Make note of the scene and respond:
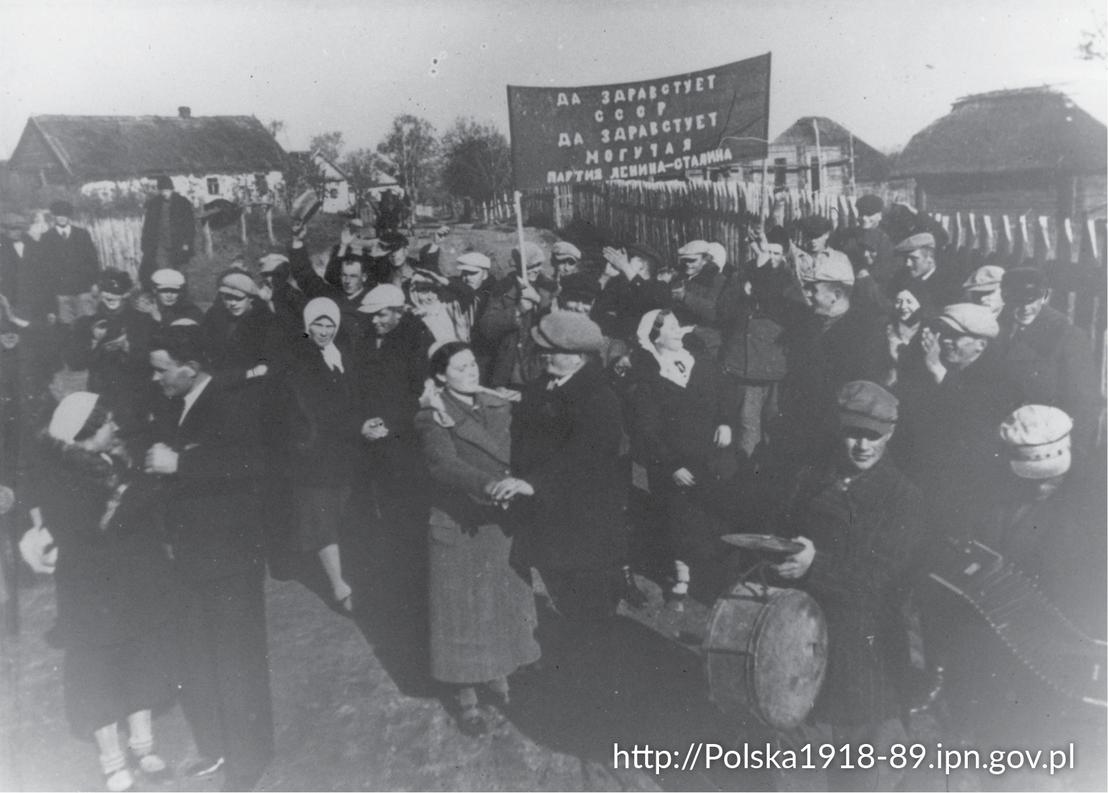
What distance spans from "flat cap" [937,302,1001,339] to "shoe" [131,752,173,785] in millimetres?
4023

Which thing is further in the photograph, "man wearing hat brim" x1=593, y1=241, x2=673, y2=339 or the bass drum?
"man wearing hat brim" x1=593, y1=241, x2=673, y2=339

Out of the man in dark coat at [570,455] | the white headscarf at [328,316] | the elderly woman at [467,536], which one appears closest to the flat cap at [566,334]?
the man in dark coat at [570,455]

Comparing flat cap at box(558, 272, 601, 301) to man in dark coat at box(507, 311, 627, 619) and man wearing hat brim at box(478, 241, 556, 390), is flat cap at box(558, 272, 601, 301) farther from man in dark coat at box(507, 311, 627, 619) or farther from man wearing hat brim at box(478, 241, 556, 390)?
man in dark coat at box(507, 311, 627, 619)

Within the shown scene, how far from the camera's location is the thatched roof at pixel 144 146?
3688mm

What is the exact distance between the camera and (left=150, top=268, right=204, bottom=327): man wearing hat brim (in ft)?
12.5

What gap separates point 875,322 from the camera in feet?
13.2

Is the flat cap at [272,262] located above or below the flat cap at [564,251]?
above

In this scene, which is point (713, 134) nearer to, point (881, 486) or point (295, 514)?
point (881, 486)

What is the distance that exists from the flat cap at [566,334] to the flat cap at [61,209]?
2.27 metres

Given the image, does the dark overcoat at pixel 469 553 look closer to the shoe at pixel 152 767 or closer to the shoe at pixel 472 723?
the shoe at pixel 472 723

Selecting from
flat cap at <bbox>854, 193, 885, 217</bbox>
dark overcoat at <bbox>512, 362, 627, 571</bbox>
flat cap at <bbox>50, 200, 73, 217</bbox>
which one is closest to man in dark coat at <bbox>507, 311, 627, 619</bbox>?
dark overcoat at <bbox>512, 362, 627, 571</bbox>

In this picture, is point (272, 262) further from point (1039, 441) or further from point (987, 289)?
point (1039, 441)

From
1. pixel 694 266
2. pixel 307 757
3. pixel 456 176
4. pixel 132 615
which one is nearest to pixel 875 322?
pixel 694 266

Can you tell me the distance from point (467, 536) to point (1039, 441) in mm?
2429
